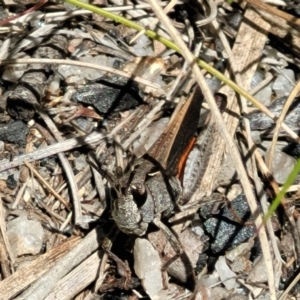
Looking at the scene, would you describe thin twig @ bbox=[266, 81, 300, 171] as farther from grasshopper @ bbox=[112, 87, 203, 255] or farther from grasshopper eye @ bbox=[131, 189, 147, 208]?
grasshopper eye @ bbox=[131, 189, 147, 208]

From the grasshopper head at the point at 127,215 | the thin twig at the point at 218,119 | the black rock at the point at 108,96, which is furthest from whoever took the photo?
the black rock at the point at 108,96

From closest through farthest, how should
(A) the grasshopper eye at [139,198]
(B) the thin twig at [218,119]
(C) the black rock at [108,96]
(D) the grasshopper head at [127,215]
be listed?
(B) the thin twig at [218,119], (D) the grasshopper head at [127,215], (A) the grasshopper eye at [139,198], (C) the black rock at [108,96]

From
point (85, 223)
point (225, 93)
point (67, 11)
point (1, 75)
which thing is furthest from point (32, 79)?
point (225, 93)

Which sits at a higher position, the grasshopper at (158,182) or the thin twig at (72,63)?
the thin twig at (72,63)

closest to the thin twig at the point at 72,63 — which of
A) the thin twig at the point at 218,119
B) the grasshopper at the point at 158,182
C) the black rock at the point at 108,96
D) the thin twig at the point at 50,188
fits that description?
the black rock at the point at 108,96

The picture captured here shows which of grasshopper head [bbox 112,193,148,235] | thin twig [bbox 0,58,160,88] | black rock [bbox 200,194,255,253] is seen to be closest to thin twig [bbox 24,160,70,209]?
grasshopper head [bbox 112,193,148,235]

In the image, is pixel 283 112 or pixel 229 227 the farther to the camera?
pixel 229 227

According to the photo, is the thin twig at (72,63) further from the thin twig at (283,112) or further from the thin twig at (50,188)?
the thin twig at (283,112)

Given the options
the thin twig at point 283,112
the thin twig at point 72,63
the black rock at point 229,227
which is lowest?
the black rock at point 229,227

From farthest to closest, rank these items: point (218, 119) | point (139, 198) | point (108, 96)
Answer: point (108, 96) < point (139, 198) < point (218, 119)

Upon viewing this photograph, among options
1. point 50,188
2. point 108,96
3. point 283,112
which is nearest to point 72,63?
point 108,96

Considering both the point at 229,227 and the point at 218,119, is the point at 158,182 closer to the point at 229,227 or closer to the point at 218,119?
the point at 229,227
